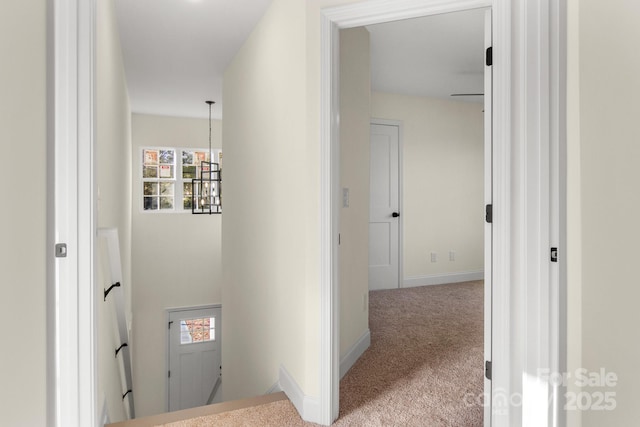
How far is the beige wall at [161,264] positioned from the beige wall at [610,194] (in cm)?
627

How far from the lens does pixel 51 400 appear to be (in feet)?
4.38

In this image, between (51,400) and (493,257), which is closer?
(51,400)

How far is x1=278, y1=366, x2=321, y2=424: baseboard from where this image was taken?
2031 mm

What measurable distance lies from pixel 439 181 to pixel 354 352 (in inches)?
130

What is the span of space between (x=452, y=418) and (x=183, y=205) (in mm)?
5940

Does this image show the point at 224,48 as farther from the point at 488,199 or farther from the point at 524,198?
the point at 524,198

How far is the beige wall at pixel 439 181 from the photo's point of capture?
527cm

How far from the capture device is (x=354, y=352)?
2.83 m

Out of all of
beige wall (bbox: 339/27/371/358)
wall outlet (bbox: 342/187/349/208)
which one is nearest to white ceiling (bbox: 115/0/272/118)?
beige wall (bbox: 339/27/371/358)

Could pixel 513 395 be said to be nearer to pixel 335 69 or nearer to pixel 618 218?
pixel 618 218

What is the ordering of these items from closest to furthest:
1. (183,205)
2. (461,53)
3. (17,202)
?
1. (17,202)
2. (461,53)
3. (183,205)

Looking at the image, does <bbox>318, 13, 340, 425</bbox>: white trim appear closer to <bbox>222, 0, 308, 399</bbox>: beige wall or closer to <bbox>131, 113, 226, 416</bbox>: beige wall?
<bbox>222, 0, 308, 399</bbox>: beige wall

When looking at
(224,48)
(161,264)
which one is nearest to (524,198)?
(224,48)

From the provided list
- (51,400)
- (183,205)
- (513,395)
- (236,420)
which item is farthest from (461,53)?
(183,205)
